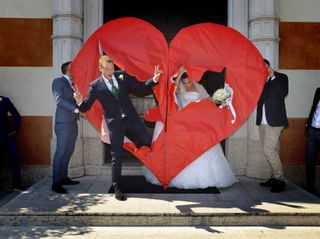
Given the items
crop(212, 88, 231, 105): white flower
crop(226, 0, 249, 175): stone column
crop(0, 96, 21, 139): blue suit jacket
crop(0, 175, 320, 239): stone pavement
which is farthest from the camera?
crop(226, 0, 249, 175): stone column

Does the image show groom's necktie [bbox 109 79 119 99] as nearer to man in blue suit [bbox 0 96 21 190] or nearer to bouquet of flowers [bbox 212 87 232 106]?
bouquet of flowers [bbox 212 87 232 106]

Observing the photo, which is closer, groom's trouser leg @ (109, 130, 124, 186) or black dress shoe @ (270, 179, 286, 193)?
groom's trouser leg @ (109, 130, 124, 186)

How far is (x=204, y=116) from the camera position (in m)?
6.30

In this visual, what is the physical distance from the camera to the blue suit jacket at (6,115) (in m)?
6.92

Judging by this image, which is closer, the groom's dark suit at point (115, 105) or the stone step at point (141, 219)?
the stone step at point (141, 219)

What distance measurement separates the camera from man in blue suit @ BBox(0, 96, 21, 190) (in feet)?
22.8

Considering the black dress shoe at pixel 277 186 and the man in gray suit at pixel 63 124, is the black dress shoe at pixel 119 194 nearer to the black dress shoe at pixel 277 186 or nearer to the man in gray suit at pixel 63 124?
the man in gray suit at pixel 63 124

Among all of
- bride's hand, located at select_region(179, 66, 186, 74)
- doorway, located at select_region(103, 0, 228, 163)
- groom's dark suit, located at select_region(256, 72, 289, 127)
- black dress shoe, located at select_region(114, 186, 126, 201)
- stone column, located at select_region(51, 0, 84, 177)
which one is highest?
doorway, located at select_region(103, 0, 228, 163)

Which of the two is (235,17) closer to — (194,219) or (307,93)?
(307,93)

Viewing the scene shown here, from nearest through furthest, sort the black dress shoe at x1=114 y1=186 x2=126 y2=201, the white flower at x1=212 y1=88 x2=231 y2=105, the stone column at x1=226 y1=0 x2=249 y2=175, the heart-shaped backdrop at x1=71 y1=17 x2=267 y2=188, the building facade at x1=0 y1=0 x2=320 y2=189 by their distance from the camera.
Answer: the black dress shoe at x1=114 y1=186 x2=126 y2=201 < the white flower at x1=212 y1=88 x2=231 y2=105 < the heart-shaped backdrop at x1=71 y1=17 x2=267 y2=188 < the building facade at x1=0 y1=0 x2=320 y2=189 < the stone column at x1=226 y1=0 x2=249 y2=175

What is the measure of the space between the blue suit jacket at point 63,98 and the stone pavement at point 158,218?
1.44 meters

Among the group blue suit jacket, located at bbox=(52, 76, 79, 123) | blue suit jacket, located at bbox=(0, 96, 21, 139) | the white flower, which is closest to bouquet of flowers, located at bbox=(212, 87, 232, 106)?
the white flower

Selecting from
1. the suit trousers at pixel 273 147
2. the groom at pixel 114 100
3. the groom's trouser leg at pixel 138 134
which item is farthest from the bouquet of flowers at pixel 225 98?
the groom's trouser leg at pixel 138 134

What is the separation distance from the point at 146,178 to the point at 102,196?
120 centimetres
